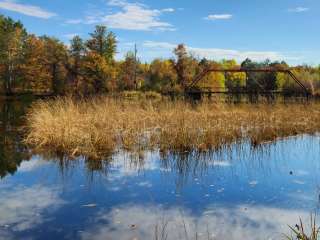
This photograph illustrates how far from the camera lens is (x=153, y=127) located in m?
12.5

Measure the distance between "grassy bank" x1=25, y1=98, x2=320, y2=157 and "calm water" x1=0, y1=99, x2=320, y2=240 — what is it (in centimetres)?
78

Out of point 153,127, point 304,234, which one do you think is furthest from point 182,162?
point 304,234

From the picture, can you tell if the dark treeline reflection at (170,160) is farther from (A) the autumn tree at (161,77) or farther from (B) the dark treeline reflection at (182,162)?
(A) the autumn tree at (161,77)

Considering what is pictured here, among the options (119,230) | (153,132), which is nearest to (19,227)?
(119,230)

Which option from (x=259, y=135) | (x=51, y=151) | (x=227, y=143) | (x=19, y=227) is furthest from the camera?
(x=259, y=135)

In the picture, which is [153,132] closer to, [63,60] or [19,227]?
[19,227]

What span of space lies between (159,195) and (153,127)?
6.07 metres

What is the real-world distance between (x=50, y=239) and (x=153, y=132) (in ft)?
23.7

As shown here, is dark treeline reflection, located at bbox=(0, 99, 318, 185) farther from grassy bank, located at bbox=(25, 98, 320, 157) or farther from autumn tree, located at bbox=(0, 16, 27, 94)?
autumn tree, located at bbox=(0, 16, 27, 94)

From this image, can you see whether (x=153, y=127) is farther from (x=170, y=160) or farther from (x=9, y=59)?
(x=9, y=59)

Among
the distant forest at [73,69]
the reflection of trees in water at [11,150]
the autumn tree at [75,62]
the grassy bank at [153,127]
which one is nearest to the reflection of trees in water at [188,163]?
the grassy bank at [153,127]

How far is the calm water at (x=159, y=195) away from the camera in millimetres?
5039

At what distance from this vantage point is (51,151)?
1008 cm

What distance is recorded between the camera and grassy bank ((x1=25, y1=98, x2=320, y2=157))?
1044 centimetres
